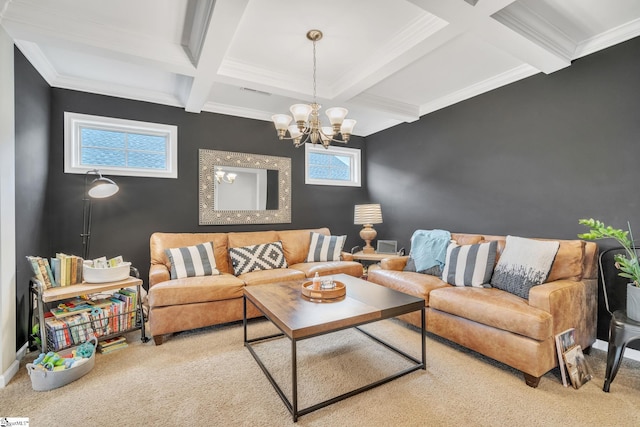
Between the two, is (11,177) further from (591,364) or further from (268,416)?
(591,364)

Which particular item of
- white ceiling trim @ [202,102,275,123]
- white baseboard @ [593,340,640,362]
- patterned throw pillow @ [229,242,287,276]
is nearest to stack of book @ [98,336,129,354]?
patterned throw pillow @ [229,242,287,276]

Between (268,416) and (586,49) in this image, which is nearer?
(268,416)

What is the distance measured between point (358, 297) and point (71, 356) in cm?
221

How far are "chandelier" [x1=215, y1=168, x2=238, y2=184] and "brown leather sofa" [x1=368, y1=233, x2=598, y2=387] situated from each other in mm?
2697

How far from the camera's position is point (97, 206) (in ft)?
10.6

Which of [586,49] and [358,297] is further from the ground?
[586,49]

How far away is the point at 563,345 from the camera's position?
1.96m

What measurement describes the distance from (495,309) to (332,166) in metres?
3.36

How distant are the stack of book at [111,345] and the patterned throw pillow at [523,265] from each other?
331cm

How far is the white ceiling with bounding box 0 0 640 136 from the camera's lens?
2014 mm

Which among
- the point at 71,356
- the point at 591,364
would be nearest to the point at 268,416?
the point at 71,356

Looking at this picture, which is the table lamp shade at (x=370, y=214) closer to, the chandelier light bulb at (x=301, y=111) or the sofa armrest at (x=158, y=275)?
the chandelier light bulb at (x=301, y=111)

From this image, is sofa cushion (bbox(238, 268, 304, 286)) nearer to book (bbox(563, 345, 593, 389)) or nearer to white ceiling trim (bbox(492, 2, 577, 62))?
book (bbox(563, 345, 593, 389))

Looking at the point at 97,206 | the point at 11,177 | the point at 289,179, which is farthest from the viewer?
the point at 289,179
